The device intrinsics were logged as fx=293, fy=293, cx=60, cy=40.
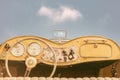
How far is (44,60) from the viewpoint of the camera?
1003cm

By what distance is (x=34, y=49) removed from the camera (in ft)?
33.0

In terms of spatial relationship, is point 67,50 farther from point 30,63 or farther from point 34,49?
Answer: point 30,63

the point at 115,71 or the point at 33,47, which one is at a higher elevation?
the point at 33,47

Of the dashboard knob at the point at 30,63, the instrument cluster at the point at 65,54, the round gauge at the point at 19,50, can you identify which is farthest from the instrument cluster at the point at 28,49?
the dashboard knob at the point at 30,63

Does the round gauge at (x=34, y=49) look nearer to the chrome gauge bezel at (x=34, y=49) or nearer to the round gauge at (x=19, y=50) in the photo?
the chrome gauge bezel at (x=34, y=49)

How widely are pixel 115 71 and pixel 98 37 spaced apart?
1.59 metres

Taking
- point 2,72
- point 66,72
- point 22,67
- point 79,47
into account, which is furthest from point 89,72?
point 2,72

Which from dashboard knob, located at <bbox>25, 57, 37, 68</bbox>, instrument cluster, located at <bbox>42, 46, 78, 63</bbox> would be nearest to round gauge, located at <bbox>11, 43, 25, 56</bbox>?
instrument cluster, located at <bbox>42, 46, 78, 63</bbox>

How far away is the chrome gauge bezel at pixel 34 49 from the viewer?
32.8 feet

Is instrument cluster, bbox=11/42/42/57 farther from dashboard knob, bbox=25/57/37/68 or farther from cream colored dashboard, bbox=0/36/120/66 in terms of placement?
dashboard knob, bbox=25/57/37/68

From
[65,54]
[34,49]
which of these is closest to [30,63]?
[34,49]

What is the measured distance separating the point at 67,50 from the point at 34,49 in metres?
1.13

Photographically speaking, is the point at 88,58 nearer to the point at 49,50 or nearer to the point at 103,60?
the point at 103,60

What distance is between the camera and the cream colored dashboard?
10000 mm
